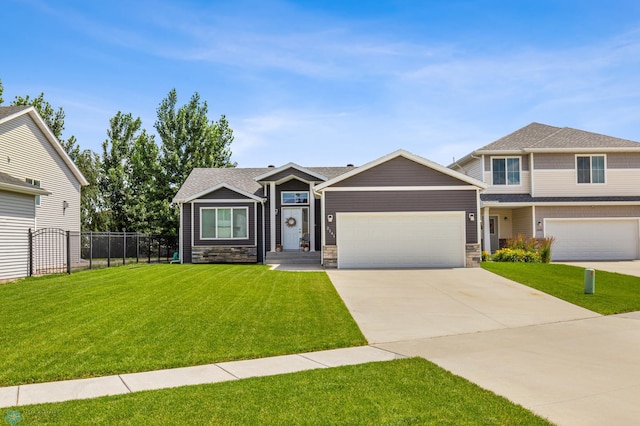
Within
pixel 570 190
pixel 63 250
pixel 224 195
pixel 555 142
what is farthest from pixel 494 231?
pixel 63 250

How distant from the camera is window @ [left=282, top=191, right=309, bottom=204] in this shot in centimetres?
2323

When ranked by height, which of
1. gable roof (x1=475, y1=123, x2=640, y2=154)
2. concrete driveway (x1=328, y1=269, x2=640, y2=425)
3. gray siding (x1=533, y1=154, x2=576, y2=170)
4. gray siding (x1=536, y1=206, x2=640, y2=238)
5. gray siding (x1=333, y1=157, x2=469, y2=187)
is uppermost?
gable roof (x1=475, y1=123, x2=640, y2=154)

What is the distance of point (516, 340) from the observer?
802 cm

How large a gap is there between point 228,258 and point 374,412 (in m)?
18.8

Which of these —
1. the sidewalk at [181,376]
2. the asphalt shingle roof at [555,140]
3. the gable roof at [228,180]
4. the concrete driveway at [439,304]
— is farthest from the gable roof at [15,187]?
the asphalt shingle roof at [555,140]

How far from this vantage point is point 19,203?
16.3 metres

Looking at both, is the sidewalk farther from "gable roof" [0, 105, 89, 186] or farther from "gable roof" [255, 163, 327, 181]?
"gable roof" [0, 105, 89, 186]

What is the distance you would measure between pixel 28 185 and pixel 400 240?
13630mm

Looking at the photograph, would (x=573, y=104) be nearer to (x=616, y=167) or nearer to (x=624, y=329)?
(x=616, y=167)

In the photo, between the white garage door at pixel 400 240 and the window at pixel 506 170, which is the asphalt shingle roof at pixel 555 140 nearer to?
the window at pixel 506 170

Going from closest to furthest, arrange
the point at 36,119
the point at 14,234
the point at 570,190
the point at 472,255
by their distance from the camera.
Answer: the point at 14,234
the point at 472,255
the point at 36,119
the point at 570,190

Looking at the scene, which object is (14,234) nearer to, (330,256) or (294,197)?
(330,256)

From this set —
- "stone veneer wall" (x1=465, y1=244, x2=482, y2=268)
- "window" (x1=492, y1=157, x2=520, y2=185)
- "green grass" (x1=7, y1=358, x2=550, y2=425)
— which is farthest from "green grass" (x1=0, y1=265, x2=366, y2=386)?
"window" (x1=492, y1=157, x2=520, y2=185)

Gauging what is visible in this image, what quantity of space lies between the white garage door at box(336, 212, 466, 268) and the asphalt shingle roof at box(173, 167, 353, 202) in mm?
5963
